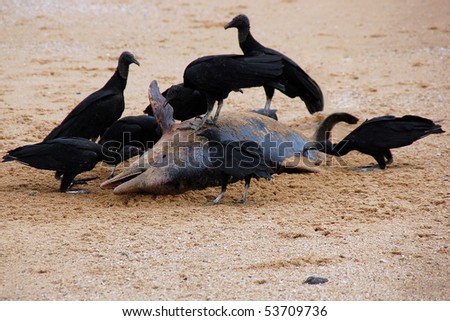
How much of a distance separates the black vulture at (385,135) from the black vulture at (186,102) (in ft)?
3.20

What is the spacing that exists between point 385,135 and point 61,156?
2.67 meters

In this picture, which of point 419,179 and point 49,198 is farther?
point 419,179

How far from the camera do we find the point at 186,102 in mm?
6793

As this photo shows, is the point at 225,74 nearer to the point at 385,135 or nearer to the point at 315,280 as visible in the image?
the point at 385,135

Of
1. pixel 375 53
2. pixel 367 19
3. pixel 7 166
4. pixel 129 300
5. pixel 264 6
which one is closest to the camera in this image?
pixel 129 300

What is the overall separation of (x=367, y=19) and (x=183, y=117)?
6.52 meters

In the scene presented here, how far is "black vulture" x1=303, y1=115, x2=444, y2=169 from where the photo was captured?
6668 mm

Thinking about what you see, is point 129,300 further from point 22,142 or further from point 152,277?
point 22,142

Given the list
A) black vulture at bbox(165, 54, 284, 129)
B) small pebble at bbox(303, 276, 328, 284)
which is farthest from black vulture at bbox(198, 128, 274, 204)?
small pebble at bbox(303, 276, 328, 284)

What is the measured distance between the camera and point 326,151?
6941 mm

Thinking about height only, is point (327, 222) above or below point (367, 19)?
below

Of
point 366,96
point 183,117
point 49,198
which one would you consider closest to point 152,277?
point 49,198

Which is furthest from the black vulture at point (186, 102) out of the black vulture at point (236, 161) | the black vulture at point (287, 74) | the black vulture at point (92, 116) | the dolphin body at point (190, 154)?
the black vulture at point (236, 161)

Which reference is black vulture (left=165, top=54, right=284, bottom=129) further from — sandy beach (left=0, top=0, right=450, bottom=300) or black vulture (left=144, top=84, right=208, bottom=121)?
sandy beach (left=0, top=0, right=450, bottom=300)
